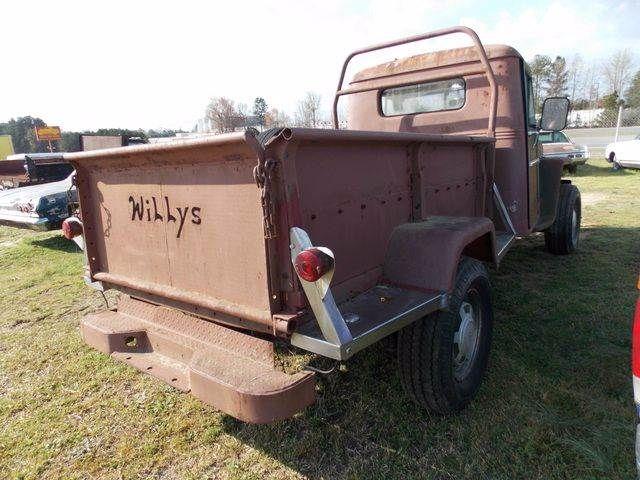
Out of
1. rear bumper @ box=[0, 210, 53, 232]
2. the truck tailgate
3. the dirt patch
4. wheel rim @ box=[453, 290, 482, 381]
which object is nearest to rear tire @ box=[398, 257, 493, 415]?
wheel rim @ box=[453, 290, 482, 381]

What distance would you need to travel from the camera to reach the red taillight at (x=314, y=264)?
1.70 metres

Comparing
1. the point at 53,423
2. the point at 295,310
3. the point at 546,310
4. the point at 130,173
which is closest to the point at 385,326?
the point at 295,310

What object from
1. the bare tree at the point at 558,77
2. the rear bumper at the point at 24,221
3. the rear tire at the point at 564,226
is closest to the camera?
the rear tire at the point at 564,226

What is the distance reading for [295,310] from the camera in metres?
1.97

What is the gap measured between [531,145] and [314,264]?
3344mm

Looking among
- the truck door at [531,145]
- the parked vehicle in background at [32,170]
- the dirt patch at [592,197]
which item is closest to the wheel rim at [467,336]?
the truck door at [531,145]

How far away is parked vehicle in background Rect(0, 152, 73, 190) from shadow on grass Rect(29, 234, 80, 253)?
114cm

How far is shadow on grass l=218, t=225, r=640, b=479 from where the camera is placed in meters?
2.27

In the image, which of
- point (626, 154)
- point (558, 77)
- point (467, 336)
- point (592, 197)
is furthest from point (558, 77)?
point (467, 336)

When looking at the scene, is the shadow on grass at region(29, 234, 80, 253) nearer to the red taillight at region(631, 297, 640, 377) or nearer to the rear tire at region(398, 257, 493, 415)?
the rear tire at region(398, 257, 493, 415)

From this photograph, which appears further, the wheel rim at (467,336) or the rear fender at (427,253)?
the wheel rim at (467,336)

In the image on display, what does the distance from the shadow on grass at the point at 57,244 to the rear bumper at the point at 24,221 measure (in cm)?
69

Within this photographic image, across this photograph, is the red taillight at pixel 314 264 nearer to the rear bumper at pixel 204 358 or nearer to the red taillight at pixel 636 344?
the rear bumper at pixel 204 358

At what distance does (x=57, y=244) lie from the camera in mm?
7957
